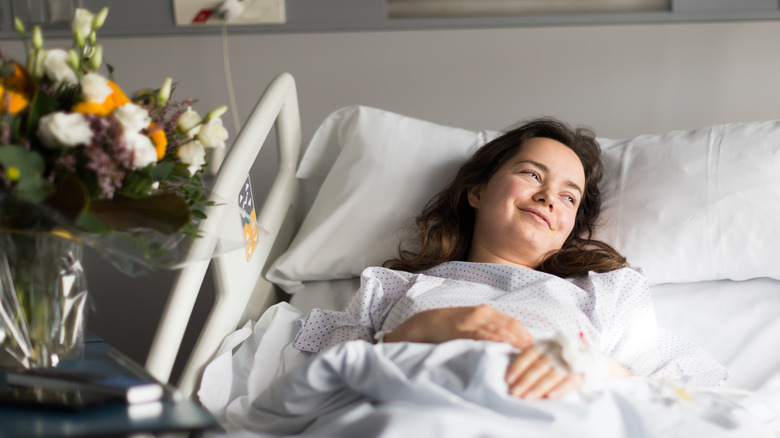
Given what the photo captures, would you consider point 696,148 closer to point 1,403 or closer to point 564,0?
point 564,0

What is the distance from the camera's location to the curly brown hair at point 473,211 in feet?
5.80

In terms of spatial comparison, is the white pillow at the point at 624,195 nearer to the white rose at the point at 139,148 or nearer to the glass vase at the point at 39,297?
the glass vase at the point at 39,297

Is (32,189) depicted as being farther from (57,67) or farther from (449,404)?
(449,404)

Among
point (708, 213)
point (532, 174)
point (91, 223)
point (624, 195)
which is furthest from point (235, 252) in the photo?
point (708, 213)

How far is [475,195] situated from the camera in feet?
6.06

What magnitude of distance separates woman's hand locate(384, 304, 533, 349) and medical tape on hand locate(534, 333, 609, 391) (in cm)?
8

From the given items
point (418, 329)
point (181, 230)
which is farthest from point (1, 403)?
point (418, 329)

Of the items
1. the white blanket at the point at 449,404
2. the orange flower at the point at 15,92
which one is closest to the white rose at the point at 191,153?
the orange flower at the point at 15,92

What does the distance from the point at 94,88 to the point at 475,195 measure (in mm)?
1032

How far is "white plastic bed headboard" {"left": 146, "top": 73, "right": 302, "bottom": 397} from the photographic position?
1.28 metres

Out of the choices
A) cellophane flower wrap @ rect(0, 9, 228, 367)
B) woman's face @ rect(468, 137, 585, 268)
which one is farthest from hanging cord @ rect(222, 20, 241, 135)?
cellophane flower wrap @ rect(0, 9, 228, 367)

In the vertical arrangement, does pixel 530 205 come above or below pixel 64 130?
below

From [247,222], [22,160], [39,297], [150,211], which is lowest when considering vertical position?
[247,222]

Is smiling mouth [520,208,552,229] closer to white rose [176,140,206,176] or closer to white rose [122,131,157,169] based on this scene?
white rose [176,140,206,176]
